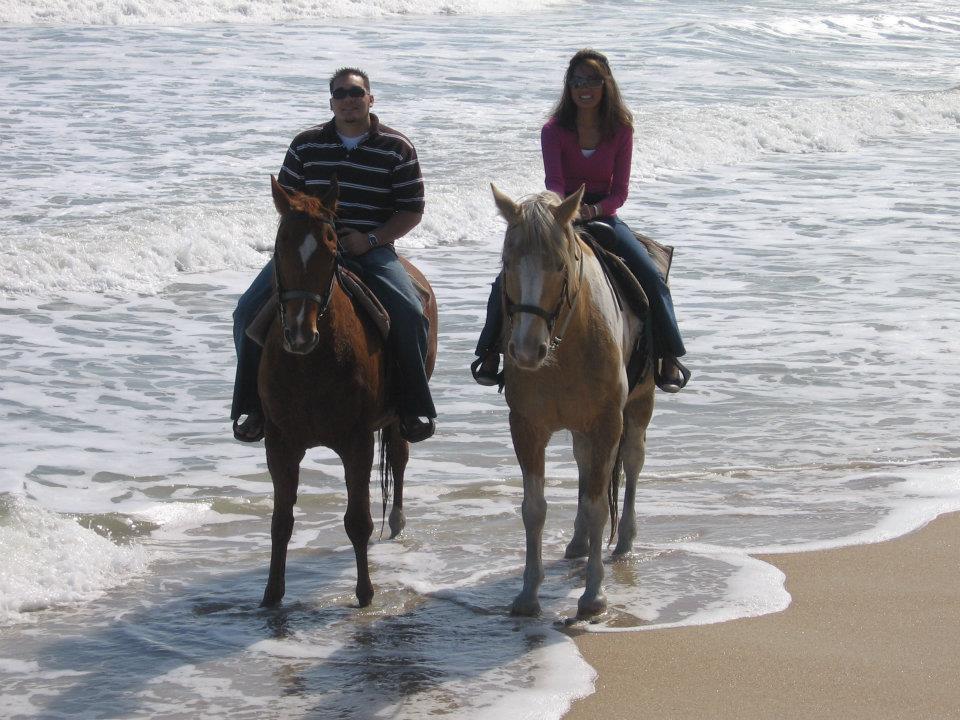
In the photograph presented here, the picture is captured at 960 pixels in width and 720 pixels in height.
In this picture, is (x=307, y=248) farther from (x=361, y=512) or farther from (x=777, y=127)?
(x=777, y=127)

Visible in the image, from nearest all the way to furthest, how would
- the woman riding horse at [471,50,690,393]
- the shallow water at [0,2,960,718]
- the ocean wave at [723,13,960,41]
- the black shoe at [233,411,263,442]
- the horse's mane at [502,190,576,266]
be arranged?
the horse's mane at [502,190,576,266] → the shallow water at [0,2,960,718] → the black shoe at [233,411,263,442] → the woman riding horse at [471,50,690,393] → the ocean wave at [723,13,960,41]

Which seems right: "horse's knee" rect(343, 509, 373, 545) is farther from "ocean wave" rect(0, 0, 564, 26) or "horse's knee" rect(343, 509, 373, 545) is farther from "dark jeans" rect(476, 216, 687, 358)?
"ocean wave" rect(0, 0, 564, 26)

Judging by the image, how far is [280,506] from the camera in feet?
18.8

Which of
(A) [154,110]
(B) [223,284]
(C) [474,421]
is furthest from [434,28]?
(C) [474,421]

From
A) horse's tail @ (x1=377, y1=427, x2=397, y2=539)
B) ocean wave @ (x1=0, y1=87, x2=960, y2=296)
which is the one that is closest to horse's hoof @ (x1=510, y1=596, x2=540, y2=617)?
horse's tail @ (x1=377, y1=427, x2=397, y2=539)

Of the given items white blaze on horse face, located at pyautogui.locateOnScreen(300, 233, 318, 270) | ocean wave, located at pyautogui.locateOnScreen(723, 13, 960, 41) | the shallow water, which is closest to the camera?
white blaze on horse face, located at pyautogui.locateOnScreen(300, 233, 318, 270)

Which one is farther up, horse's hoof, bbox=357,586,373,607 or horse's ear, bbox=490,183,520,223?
horse's ear, bbox=490,183,520,223

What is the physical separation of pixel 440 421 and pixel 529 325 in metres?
4.08

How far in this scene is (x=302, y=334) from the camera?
5.08 metres

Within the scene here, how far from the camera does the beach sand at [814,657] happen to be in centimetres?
458

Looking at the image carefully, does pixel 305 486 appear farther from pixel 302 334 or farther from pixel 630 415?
pixel 302 334

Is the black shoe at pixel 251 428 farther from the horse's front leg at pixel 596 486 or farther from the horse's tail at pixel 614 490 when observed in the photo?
the horse's tail at pixel 614 490

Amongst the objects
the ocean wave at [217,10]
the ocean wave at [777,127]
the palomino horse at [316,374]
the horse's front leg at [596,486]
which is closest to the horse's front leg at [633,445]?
the horse's front leg at [596,486]

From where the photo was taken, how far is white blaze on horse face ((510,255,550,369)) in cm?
480
